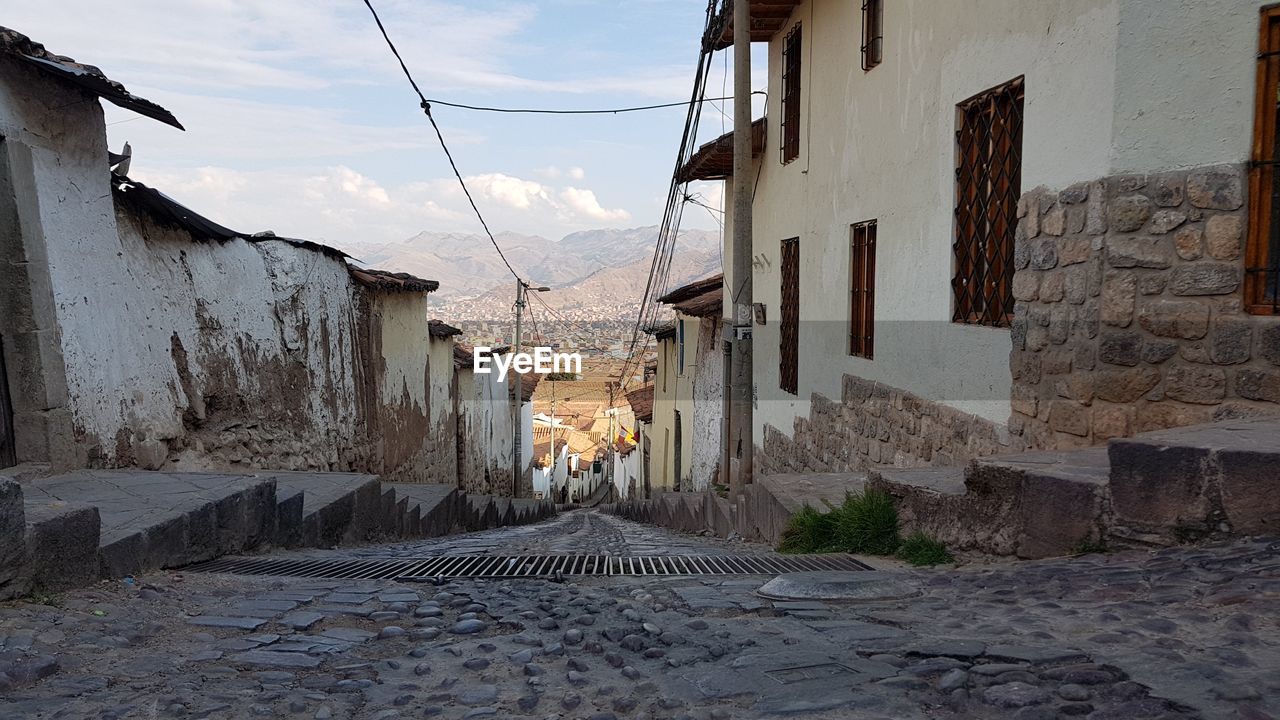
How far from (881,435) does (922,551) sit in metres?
3.39

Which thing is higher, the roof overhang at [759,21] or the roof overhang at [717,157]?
the roof overhang at [759,21]

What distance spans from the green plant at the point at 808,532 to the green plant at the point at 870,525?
191mm

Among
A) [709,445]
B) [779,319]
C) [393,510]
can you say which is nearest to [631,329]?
[709,445]

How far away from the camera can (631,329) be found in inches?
1893

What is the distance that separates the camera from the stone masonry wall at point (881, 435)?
6.07m

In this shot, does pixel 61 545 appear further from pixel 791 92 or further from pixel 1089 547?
pixel 791 92

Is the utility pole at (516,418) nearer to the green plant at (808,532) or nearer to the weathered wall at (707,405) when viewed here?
the weathered wall at (707,405)

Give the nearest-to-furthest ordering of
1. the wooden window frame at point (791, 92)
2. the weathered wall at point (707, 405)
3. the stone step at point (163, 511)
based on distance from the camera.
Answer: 1. the stone step at point (163, 511)
2. the wooden window frame at point (791, 92)
3. the weathered wall at point (707, 405)

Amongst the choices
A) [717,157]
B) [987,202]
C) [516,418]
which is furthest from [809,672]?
[516,418]

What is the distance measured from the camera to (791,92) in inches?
444

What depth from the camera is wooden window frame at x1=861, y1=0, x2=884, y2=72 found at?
26.4 ft

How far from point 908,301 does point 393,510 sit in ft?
16.6

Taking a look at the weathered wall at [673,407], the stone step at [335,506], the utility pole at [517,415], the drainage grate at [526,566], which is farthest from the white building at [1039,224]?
the utility pole at [517,415]

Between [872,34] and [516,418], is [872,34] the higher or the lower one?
the higher one
